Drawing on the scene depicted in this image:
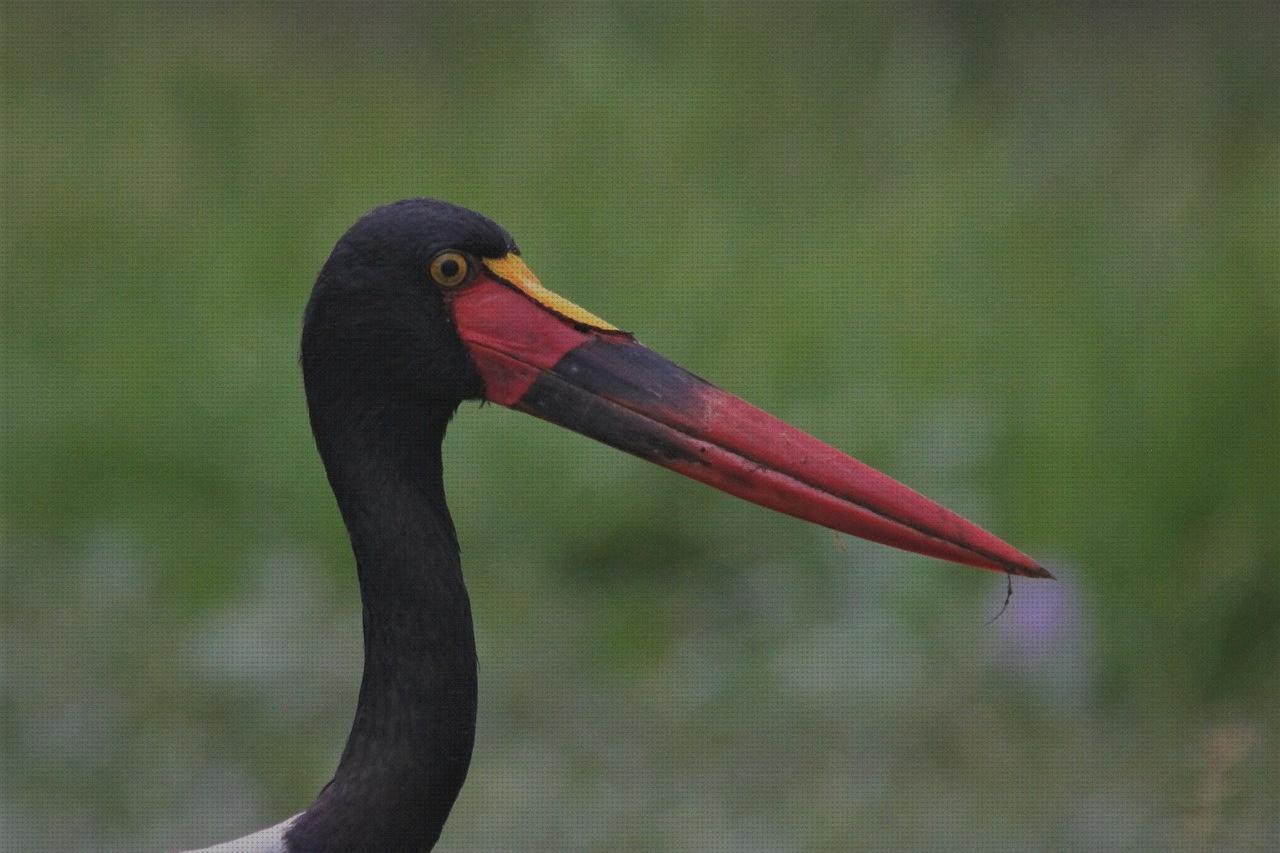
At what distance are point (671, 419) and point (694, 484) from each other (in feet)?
10.0

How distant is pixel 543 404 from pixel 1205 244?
10.9 feet

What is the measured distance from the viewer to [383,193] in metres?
6.55

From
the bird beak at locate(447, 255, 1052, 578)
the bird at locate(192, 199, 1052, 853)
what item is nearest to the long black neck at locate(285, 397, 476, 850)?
the bird at locate(192, 199, 1052, 853)

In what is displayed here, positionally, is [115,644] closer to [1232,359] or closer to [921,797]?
[921,797]

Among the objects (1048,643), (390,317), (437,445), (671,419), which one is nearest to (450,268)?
(390,317)

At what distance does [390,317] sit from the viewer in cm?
264

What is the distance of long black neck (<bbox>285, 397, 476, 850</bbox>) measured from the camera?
258 centimetres

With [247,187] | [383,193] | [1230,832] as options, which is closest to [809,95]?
[383,193]

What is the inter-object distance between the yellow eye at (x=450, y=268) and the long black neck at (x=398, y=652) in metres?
0.19

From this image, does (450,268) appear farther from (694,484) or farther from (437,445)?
(694,484)

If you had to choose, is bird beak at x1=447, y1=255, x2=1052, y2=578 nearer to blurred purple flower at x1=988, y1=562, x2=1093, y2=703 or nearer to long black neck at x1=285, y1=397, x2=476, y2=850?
long black neck at x1=285, y1=397, x2=476, y2=850

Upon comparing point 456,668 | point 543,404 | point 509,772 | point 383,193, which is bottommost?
point 456,668

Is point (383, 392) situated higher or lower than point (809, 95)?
lower

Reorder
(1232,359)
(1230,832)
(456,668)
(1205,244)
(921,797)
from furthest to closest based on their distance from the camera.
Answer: (1205,244) → (1232,359) → (921,797) → (1230,832) → (456,668)
